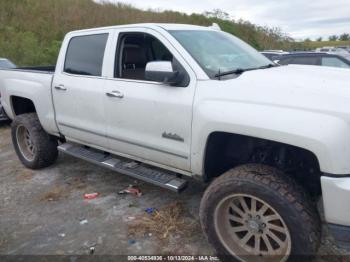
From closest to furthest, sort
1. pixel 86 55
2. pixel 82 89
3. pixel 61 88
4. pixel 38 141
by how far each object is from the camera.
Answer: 1. pixel 82 89
2. pixel 86 55
3. pixel 61 88
4. pixel 38 141

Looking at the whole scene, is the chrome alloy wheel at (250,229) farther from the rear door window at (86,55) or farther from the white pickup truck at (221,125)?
the rear door window at (86,55)

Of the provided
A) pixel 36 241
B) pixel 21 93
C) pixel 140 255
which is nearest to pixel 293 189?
pixel 140 255

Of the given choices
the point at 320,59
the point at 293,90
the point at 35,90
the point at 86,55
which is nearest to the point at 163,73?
the point at 293,90

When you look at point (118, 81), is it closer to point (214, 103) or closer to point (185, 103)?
point (185, 103)

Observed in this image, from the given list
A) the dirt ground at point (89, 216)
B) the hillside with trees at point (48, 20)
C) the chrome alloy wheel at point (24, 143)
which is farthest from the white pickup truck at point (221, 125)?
the hillside with trees at point (48, 20)

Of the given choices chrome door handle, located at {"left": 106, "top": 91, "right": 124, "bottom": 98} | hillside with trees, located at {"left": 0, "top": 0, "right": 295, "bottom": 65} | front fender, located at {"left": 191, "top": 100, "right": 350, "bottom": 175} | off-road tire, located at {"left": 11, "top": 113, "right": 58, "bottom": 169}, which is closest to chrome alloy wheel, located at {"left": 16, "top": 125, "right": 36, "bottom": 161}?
off-road tire, located at {"left": 11, "top": 113, "right": 58, "bottom": 169}

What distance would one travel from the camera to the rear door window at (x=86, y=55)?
4.08 metres

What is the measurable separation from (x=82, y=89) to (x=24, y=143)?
6.54 ft

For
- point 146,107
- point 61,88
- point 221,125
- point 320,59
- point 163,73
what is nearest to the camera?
point 221,125

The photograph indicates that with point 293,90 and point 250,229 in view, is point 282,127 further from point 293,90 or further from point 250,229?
point 250,229

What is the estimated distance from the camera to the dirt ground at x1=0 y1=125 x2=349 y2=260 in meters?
3.29

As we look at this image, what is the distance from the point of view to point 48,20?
61.8 ft

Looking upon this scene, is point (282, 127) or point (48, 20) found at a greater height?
→ point (48, 20)

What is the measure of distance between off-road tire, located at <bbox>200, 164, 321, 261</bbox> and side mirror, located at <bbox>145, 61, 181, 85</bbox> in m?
0.95
